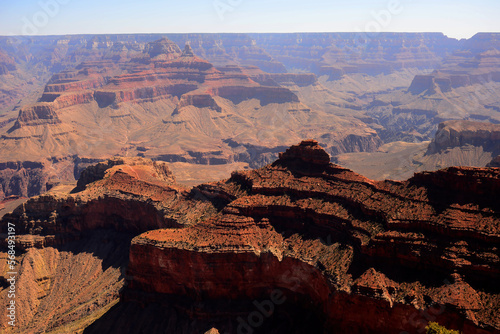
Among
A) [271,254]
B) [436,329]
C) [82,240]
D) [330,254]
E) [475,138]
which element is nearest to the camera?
[436,329]

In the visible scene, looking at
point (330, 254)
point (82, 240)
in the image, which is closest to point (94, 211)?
point (82, 240)

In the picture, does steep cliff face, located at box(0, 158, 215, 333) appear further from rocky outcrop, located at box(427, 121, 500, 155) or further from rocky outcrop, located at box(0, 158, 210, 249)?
rocky outcrop, located at box(427, 121, 500, 155)

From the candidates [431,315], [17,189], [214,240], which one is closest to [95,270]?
[214,240]

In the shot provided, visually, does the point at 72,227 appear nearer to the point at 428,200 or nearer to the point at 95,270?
the point at 95,270

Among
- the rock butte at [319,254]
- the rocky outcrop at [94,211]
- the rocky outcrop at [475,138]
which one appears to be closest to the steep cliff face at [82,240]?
the rocky outcrop at [94,211]

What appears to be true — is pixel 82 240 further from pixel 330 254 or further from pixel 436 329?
pixel 436 329

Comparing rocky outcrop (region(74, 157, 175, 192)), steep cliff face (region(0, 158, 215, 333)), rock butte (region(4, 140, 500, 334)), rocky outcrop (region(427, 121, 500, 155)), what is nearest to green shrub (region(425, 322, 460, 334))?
rock butte (region(4, 140, 500, 334))
